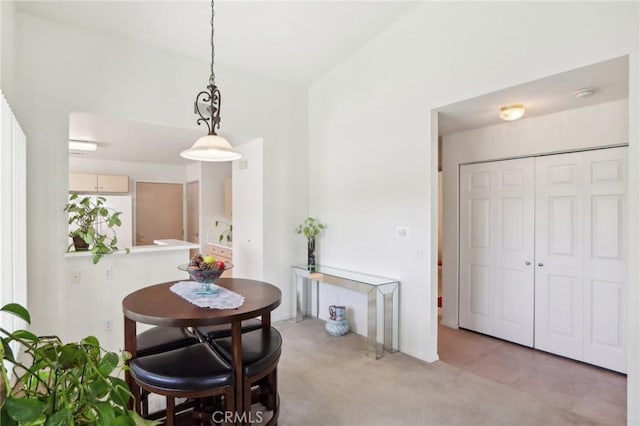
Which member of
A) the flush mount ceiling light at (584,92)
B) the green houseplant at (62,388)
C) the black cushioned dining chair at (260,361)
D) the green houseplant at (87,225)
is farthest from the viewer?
the green houseplant at (87,225)

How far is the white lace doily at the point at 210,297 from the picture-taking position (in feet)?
6.13

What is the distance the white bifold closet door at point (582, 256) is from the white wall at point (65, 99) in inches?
126

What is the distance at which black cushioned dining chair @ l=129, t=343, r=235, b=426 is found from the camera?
165 centimetres

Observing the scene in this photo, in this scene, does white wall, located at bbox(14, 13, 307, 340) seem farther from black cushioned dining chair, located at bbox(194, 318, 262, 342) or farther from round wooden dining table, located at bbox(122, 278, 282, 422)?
black cushioned dining chair, located at bbox(194, 318, 262, 342)

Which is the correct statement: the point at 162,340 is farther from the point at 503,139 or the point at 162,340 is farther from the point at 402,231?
the point at 503,139

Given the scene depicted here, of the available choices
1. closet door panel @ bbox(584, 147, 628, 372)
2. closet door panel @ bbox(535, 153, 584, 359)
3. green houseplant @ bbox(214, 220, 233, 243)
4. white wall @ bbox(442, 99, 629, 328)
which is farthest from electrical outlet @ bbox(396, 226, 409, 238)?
green houseplant @ bbox(214, 220, 233, 243)

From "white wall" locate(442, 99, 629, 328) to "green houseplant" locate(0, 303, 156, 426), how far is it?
3.65 m

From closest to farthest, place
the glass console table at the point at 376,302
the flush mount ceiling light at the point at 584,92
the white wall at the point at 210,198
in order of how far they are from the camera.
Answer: the flush mount ceiling light at the point at 584,92
the glass console table at the point at 376,302
the white wall at the point at 210,198

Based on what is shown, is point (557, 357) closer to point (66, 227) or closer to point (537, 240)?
point (537, 240)

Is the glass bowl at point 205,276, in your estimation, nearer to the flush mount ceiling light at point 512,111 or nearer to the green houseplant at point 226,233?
the flush mount ceiling light at point 512,111

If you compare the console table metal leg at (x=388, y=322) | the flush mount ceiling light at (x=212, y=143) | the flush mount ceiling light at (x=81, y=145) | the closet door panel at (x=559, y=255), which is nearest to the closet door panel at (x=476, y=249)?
the closet door panel at (x=559, y=255)


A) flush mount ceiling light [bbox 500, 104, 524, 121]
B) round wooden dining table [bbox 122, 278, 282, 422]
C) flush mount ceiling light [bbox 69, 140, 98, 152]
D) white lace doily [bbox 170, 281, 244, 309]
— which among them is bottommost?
round wooden dining table [bbox 122, 278, 282, 422]

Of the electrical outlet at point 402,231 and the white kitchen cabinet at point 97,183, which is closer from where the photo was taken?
the electrical outlet at point 402,231

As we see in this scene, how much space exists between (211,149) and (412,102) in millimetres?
1945
